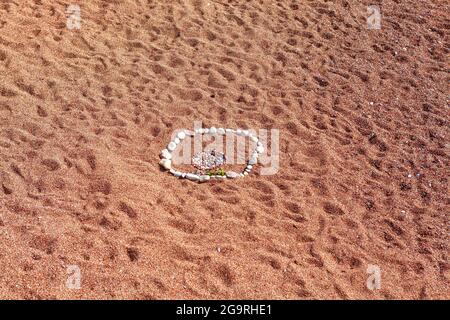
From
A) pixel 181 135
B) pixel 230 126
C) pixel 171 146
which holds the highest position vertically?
pixel 230 126

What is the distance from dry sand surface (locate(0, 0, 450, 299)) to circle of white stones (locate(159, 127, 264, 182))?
0.09 meters

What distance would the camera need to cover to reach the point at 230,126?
6.42 m

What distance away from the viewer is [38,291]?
14.4 feet

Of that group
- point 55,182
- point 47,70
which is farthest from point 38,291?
point 47,70

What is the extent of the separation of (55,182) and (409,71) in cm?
480

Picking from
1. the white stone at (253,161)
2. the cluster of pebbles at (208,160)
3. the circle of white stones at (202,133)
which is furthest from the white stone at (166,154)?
the white stone at (253,161)

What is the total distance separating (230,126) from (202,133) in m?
0.36

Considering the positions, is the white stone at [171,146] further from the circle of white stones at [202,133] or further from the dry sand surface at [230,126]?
the dry sand surface at [230,126]

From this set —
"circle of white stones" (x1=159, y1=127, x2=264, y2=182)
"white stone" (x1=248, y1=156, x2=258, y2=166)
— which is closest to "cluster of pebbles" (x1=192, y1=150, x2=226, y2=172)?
"circle of white stones" (x1=159, y1=127, x2=264, y2=182)

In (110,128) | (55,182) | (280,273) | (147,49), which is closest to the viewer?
(280,273)

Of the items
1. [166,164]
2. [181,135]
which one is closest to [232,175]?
[166,164]

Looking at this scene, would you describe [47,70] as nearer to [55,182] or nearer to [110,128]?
[110,128]

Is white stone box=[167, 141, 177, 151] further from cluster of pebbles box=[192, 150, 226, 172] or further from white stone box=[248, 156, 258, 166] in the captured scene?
white stone box=[248, 156, 258, 166]

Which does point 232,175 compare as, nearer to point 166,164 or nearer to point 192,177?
point 192,177
